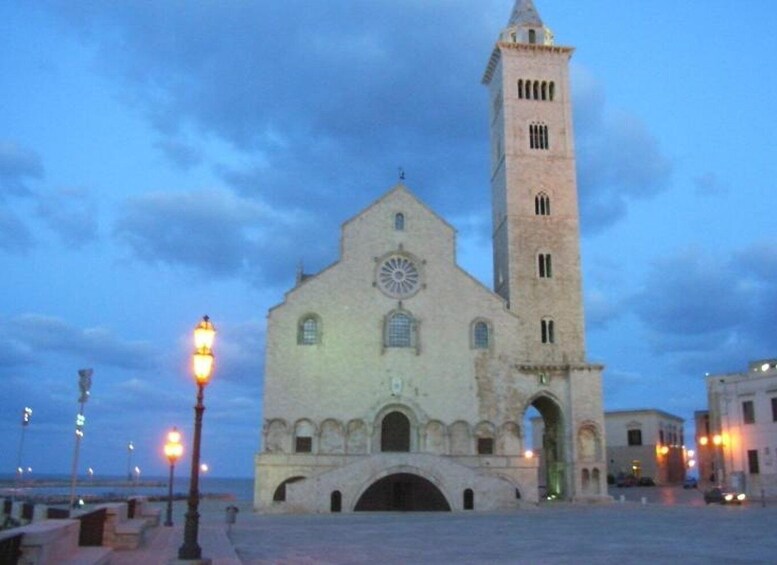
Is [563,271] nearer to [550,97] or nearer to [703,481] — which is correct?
[550,97]

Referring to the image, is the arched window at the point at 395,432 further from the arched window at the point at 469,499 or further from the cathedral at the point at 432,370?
the arched window at the point at 469,499

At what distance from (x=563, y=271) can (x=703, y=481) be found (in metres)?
35.4

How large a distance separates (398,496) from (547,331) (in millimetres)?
14939

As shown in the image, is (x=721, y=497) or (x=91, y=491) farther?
(x=91, y=491)

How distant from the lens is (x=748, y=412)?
5259 cm

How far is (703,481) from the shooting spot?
3000 inches

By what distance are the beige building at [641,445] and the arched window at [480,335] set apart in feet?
132

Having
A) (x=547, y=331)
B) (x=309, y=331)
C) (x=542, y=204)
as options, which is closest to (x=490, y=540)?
(x=309, y=331)

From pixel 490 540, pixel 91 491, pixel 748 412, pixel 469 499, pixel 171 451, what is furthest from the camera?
pixel 91 491

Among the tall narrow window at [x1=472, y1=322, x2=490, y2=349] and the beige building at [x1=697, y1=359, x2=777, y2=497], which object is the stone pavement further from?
the beige building at [x1=697, y1=359, x2=777, y2=497]

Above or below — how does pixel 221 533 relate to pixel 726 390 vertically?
below

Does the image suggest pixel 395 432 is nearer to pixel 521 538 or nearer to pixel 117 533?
pixel 521 538

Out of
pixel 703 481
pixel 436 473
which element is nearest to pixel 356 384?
pixel 436 473

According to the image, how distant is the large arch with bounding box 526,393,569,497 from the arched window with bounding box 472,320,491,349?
15.9 feet
